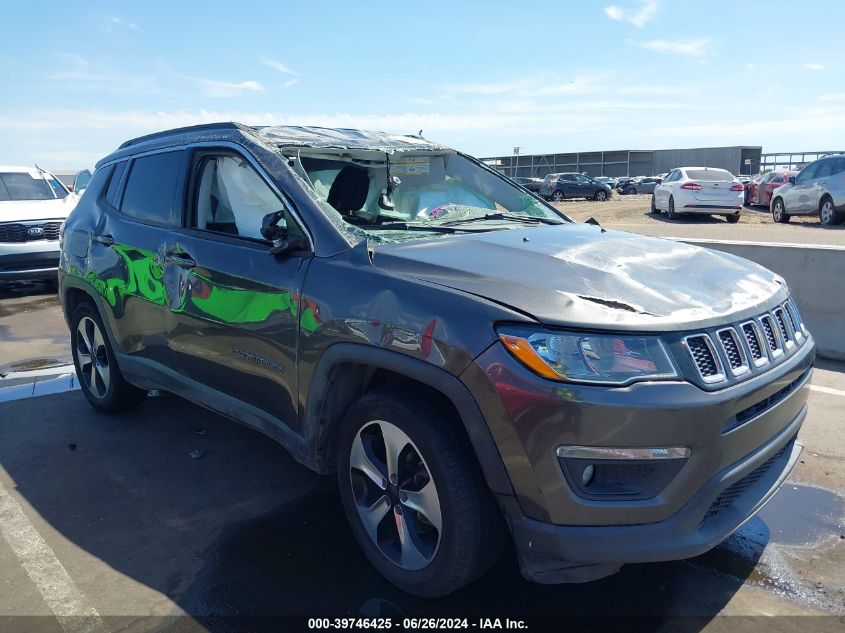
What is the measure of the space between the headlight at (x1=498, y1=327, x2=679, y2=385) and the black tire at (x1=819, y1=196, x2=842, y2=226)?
1776cm

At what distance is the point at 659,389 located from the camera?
7.37ft

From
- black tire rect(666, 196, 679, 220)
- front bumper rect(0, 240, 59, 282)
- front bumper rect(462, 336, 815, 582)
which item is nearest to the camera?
front bumper rect(462, 336, 815, 582)

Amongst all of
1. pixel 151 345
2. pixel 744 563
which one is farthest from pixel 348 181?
pixel 744 563

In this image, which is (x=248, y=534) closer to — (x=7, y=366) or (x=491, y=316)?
(x=491, y=316)

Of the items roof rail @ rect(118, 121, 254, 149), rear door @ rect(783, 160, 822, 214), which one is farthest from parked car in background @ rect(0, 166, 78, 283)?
rear door @ rect(783, 160, 822, 214)

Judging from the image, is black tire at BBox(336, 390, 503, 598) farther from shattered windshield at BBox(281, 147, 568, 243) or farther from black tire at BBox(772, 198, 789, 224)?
black tire at BBox(772, 198, 789, 224)

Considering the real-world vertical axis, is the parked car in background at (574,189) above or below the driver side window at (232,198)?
below

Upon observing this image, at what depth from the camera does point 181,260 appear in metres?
3.72

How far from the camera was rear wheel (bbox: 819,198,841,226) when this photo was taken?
1723 centimetres

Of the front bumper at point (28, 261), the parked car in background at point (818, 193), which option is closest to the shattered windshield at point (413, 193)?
the front bumper at point (28, 261)

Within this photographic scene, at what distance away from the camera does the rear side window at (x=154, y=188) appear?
4020 millimetres

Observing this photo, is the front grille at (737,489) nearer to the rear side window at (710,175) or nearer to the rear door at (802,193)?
the rear door at (802,193)

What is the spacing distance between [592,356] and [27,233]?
10.1m

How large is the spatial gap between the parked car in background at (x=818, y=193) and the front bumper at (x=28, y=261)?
669 inches
